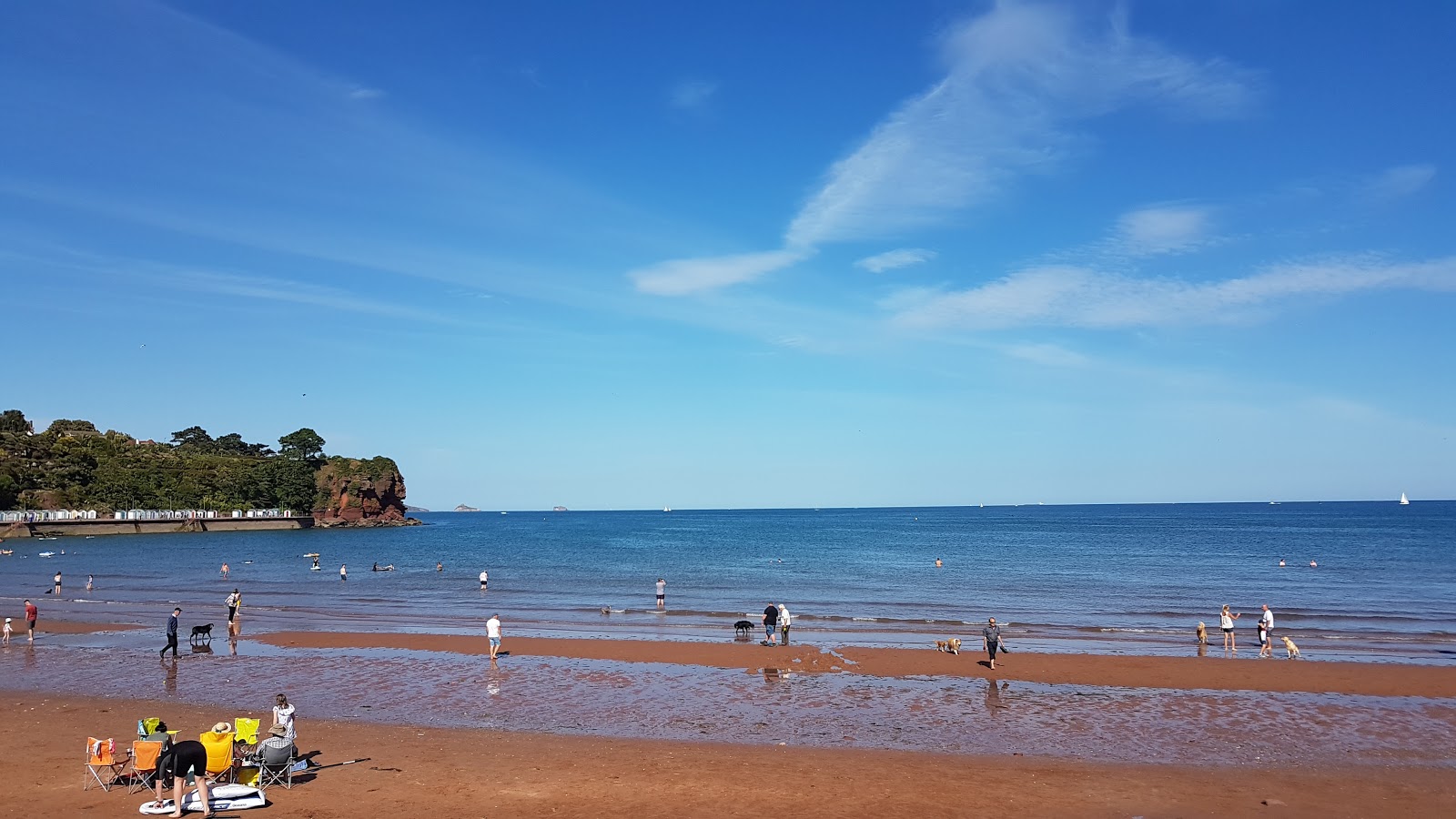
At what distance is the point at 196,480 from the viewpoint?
155 m

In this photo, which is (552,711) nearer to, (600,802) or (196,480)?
(600,802)

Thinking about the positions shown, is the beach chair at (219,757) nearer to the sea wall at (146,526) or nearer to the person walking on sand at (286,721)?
the person walking on sand at (286,721)

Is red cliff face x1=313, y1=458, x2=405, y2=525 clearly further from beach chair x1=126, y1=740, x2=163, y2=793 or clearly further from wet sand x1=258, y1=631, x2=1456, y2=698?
beach chair x1=126, y1=740, x2=163, y2=793

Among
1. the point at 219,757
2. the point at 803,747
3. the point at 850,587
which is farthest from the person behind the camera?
the point at 850,587

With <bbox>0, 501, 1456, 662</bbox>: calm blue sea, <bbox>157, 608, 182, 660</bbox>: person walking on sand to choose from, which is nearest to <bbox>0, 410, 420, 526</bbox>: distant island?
<bbox>0, 501, 1456, 662</bbox>: calm blue sea

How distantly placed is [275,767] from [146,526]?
14306cm

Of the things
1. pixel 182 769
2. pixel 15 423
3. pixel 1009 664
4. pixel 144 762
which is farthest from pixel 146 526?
pixel 182 769

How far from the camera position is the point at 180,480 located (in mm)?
152625

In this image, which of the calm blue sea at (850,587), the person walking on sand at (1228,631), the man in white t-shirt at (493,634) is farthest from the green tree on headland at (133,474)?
the person walking on sand at (1228,631)

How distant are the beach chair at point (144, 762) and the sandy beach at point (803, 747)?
1.20ft

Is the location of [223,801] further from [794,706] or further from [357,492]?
[357,492]

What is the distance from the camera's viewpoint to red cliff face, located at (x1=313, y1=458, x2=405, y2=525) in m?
166

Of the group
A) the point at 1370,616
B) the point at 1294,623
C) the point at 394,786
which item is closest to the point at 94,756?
the point at 394,786

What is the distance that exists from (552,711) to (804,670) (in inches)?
320
